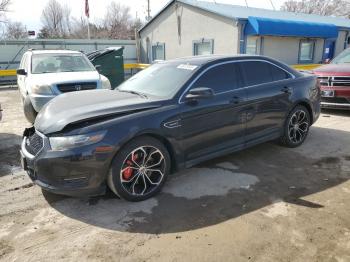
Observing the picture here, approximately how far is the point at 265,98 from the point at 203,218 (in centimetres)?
238

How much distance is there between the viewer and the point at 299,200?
382 cm

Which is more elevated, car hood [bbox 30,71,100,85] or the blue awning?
the blue awning

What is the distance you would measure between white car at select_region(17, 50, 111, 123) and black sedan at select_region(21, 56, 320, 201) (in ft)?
8.50

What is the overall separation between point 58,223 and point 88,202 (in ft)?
1.59

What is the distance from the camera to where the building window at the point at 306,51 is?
18.3 meters

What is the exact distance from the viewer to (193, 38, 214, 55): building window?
1700cm

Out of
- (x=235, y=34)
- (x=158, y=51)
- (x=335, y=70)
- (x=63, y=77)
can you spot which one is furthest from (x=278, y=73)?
(x=158, y=51)

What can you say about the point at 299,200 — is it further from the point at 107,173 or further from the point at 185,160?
the point at 107,173

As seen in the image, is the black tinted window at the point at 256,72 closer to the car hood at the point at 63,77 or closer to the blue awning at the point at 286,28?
the car hood at the point at 63,77

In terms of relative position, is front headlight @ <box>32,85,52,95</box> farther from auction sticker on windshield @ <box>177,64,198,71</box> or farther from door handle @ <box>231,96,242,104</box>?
door handle @ <box>231,96,242,104</box>

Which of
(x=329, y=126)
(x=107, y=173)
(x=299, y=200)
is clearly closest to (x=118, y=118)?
(x=107, y=173)

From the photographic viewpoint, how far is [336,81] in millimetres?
7969

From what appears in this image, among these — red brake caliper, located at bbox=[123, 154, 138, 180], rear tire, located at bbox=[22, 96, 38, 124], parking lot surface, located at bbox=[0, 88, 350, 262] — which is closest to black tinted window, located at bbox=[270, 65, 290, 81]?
parking lot surface, located at bbox=[0, 88, 350, 262]

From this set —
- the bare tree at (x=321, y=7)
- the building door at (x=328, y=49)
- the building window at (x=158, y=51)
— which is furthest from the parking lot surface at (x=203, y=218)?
the bare tree at (x=321, y=7)
